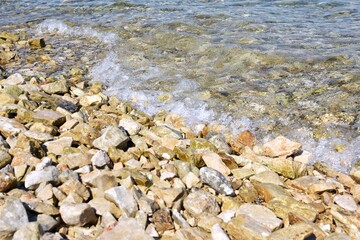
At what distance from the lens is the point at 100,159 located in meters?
3.47

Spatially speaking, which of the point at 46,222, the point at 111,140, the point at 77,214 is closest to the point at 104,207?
the point at 77,214

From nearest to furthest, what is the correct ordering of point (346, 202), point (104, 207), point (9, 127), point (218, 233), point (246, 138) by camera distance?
point (218, 233) → point (104, 207) → point (346, 202) → point (9, 127) → point (246, 138)

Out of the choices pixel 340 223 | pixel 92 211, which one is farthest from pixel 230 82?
pixel 92 211

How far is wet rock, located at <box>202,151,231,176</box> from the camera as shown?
3615 mm

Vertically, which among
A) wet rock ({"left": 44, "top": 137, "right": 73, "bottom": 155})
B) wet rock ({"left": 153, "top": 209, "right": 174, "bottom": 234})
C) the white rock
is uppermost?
wet rock ({"left": 44, "top": 137, "right": 73, "bottom": 155})

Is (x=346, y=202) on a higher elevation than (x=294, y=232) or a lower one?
lower

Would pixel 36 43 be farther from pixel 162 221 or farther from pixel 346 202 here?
pixel 346 202

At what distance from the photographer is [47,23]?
36.8ft

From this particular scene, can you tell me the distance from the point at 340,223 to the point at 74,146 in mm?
2591

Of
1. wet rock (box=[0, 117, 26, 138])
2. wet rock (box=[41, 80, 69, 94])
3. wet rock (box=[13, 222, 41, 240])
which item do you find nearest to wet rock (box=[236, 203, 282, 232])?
wet rock (box=[13, 222, 41, 240])

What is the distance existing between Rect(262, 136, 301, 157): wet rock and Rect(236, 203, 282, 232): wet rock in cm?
112

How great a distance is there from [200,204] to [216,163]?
2.60 ft

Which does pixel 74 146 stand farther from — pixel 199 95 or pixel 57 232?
pixel 199 95

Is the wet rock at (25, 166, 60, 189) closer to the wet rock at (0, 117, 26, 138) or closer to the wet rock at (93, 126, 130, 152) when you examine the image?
the wet rock at (93, 126, 130, 152)
